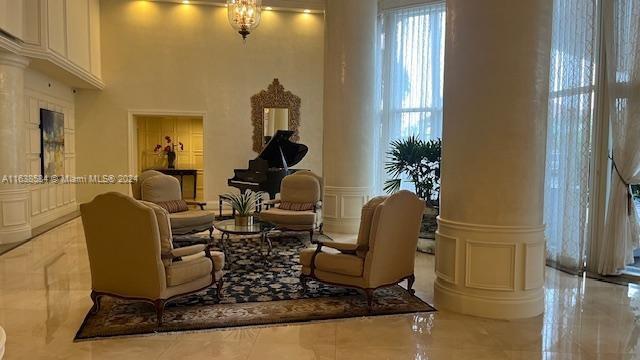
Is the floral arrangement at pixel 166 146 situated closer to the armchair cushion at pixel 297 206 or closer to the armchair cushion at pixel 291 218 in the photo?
the armchair cushion at pixel 297 206

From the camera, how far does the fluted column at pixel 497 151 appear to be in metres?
3.61

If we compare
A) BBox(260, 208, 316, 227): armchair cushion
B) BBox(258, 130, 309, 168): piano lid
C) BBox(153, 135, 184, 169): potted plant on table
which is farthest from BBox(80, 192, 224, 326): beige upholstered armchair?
BBox(153, 135, 184, 169): potted plant on table

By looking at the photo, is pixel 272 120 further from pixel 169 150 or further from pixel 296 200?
pixel 296 200

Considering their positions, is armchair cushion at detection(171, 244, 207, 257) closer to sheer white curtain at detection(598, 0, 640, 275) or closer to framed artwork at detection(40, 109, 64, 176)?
sheer white curtain at detection(598, 0, 640, 275)

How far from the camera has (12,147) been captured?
6.76m

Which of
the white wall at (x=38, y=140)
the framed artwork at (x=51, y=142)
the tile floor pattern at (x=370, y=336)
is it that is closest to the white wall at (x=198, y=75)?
the white wall at (x=38, y=140)

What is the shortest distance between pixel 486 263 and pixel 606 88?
289cm

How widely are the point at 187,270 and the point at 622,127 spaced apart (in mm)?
4865

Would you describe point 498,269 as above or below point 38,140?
below

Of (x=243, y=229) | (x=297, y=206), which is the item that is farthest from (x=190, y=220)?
(x=297, y=206)

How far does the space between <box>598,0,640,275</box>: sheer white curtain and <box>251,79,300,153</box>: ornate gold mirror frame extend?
7189 mm

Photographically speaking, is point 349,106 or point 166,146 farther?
point 166,146

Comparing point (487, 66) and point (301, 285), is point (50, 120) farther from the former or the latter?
point (487, 66)

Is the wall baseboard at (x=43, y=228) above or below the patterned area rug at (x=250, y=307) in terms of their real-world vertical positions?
above
